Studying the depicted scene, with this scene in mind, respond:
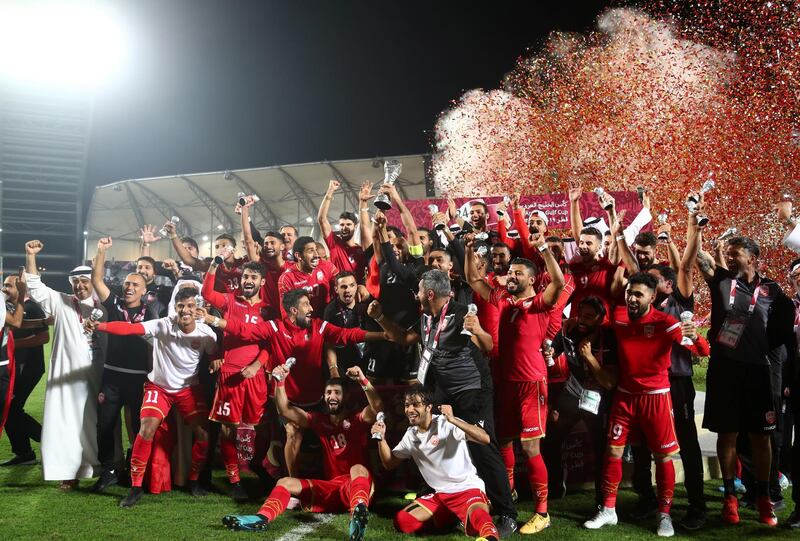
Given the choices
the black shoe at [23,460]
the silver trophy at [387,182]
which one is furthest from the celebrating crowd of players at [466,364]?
the black shoe at [23,460]

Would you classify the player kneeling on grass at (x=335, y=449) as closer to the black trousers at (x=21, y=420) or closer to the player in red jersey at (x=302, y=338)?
the player in red jersey at (x=302, y=338)

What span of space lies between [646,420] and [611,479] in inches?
21.5

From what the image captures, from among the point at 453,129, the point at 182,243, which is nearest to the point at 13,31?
the point at 453,129

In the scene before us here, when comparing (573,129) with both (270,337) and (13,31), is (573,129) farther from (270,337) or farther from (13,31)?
(13,31)

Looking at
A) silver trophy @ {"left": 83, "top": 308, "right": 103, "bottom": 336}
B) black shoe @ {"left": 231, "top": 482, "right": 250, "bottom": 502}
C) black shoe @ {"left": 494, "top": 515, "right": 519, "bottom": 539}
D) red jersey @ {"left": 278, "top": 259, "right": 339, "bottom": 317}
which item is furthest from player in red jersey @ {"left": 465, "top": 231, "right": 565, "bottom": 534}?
silver trophy @ {"left": 83, "top": 308, "right": 103, "bottom": 336}

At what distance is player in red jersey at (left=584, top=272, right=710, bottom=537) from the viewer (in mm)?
5504

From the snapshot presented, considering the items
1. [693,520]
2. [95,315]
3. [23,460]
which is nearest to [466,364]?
[693,520]

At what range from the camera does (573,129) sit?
2172 cm

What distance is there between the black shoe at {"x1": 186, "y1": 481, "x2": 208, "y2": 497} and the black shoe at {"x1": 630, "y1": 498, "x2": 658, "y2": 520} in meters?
3.72

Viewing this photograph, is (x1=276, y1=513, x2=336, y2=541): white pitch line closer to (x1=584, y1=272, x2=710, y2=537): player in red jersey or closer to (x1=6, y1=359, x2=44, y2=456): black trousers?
(x1=584, y1=272, x2=710, y2=537): player in red jersey

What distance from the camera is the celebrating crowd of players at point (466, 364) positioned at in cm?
559

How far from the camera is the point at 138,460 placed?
6.34 meters

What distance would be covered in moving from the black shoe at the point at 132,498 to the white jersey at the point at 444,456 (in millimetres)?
2462

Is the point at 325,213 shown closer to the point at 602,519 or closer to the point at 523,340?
the point at 523,340
